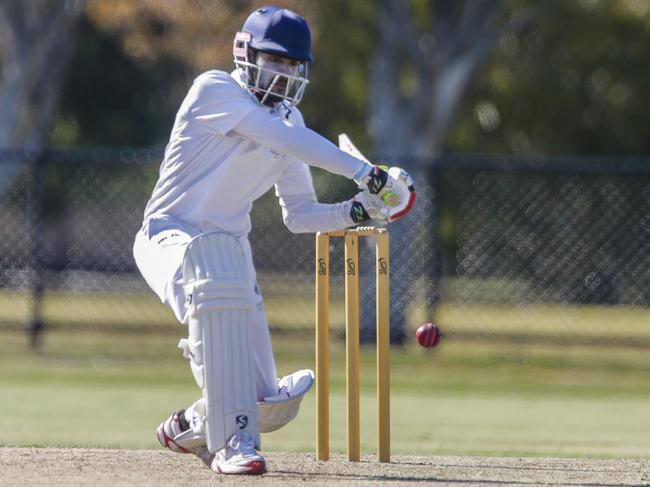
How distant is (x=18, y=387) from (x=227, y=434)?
5.18m

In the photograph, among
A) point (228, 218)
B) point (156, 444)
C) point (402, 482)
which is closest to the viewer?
point (402, 482)

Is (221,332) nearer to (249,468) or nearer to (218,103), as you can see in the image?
(249,468)

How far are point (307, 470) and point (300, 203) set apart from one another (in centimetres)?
108

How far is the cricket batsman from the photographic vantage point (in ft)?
16.4

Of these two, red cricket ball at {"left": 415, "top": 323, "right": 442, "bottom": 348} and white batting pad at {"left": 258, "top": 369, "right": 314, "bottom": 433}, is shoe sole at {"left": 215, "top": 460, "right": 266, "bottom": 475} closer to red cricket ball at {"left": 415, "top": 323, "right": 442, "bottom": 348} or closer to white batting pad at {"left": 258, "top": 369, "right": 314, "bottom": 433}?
white batting pad at {"left": 258, "top": 369, "right": 314, "bottom": 433}

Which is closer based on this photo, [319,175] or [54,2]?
[319,175]

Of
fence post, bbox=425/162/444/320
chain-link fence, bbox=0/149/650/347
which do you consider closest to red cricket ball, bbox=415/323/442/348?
chain-link fence, bbox=0/149/650/347

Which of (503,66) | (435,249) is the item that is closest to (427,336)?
(435,249)

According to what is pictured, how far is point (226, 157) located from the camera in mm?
5281

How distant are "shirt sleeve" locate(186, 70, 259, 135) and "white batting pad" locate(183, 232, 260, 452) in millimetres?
430

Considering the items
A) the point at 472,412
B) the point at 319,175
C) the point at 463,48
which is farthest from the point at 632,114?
the point at 472,412

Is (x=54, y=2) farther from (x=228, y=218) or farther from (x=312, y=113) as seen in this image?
(x=228, y=218)

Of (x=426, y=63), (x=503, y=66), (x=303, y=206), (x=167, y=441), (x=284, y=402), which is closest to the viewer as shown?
(x=284, y=402)

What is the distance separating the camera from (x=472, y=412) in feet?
Result: 29.0
